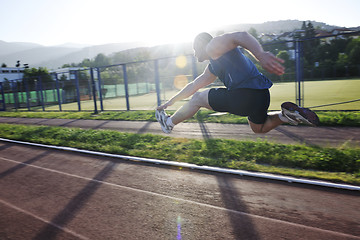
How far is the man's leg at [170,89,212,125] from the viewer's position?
3.54 meters

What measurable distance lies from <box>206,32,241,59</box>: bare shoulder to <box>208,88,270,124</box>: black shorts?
1.85ft

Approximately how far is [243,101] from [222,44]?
77 cm

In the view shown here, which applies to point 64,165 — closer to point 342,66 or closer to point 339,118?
point 339,118

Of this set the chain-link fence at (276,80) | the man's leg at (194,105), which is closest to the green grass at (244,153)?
the man's leg at (194,105)

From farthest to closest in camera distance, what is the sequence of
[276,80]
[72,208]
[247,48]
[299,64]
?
[276,80] < [299,64] < [72,208] < [247,48]

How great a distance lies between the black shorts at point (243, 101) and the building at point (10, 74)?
66.0 m


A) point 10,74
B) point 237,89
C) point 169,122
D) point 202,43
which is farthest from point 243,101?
point 10,74

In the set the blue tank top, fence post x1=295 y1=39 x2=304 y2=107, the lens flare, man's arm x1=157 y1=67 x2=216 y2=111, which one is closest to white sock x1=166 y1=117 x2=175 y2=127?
man's arm x1=157 y1=67 x2=216 y2=111

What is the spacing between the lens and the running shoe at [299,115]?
10.7ft

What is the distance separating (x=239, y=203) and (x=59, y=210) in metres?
2.40

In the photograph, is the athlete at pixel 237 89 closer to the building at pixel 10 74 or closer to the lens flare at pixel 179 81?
the lens flare at pixel 179 81

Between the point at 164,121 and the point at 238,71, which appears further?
the point at 164,121

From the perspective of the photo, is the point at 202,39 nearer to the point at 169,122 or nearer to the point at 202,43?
the point at 202,43

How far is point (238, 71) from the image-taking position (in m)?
3.15
